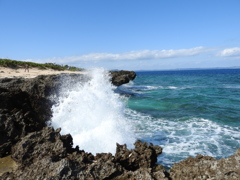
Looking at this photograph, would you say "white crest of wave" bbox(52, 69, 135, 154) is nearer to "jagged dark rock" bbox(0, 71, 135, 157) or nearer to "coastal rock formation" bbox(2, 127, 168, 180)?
"jagged dark rock" bbox(0, 71, 135, 157)

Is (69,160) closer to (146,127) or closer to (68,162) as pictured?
(68,162)

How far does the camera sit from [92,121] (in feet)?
32.2

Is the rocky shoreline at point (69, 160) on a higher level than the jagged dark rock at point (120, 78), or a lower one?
lower

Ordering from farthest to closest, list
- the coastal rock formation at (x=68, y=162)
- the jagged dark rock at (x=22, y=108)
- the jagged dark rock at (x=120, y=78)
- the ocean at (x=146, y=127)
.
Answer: the jagged dark rock at (x=120, y=78)
the ocean at (x=146, y=127)
the jagged dark rock at (x=22, y=108)
the coastal rock formation at (x=68, y=162)

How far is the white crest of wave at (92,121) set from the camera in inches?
317

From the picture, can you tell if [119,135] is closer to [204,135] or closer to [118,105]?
[118,105]

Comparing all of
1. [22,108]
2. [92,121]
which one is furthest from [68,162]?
[92,121]

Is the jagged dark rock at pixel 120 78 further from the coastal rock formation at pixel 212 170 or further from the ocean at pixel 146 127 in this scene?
the coastal rock formation at pixel 212 170

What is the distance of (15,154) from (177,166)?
164 inches

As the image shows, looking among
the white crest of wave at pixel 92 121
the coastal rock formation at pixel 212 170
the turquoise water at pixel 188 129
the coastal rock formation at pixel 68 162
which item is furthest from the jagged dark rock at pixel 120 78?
the coastal rock formation at pixel 212 170

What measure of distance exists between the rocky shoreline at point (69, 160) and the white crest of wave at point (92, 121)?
2.00m

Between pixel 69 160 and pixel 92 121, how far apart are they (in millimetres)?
5805

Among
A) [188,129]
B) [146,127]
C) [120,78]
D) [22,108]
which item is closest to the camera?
[22,108]

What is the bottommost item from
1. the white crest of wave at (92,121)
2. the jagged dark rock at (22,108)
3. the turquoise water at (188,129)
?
the turquoise water at (188,129)
